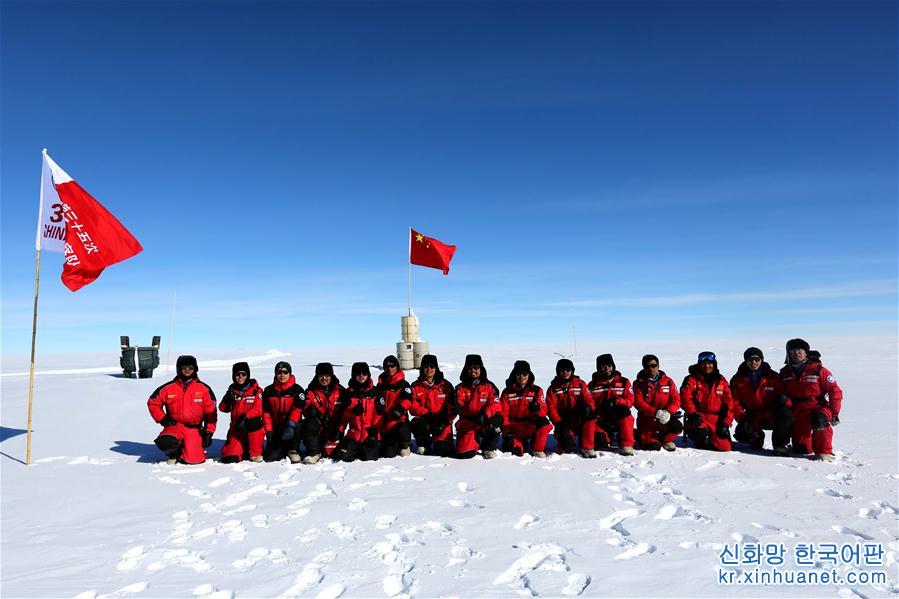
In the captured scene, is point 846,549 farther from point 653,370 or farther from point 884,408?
point 884,408

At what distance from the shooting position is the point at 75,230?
23.0ft

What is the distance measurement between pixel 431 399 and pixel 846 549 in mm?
4687

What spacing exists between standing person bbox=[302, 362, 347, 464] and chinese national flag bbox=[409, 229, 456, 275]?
11.7 meters

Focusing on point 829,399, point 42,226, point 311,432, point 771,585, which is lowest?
point 771,585

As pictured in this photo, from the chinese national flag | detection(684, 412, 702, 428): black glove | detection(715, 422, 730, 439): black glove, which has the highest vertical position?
the chinese national flag

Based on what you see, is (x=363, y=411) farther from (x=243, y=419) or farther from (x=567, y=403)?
(x=567, y=403)

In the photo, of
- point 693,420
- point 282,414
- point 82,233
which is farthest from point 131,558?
point 693,420

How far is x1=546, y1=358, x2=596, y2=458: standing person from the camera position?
719 cm

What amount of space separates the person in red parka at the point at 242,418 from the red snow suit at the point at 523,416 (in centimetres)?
325

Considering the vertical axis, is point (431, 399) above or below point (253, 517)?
above

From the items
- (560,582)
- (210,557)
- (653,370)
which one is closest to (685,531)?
(560,582)

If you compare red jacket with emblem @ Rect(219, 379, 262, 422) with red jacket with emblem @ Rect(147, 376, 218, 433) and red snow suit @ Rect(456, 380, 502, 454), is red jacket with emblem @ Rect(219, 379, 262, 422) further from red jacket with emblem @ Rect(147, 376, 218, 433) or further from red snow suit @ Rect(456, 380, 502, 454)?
red snow suit @ Rect(456, 380, 502, 454)

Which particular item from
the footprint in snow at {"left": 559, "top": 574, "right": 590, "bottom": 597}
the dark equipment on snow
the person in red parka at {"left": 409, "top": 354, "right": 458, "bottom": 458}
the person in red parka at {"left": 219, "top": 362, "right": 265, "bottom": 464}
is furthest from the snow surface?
the dark equipment on snow

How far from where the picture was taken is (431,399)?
7332 mm
